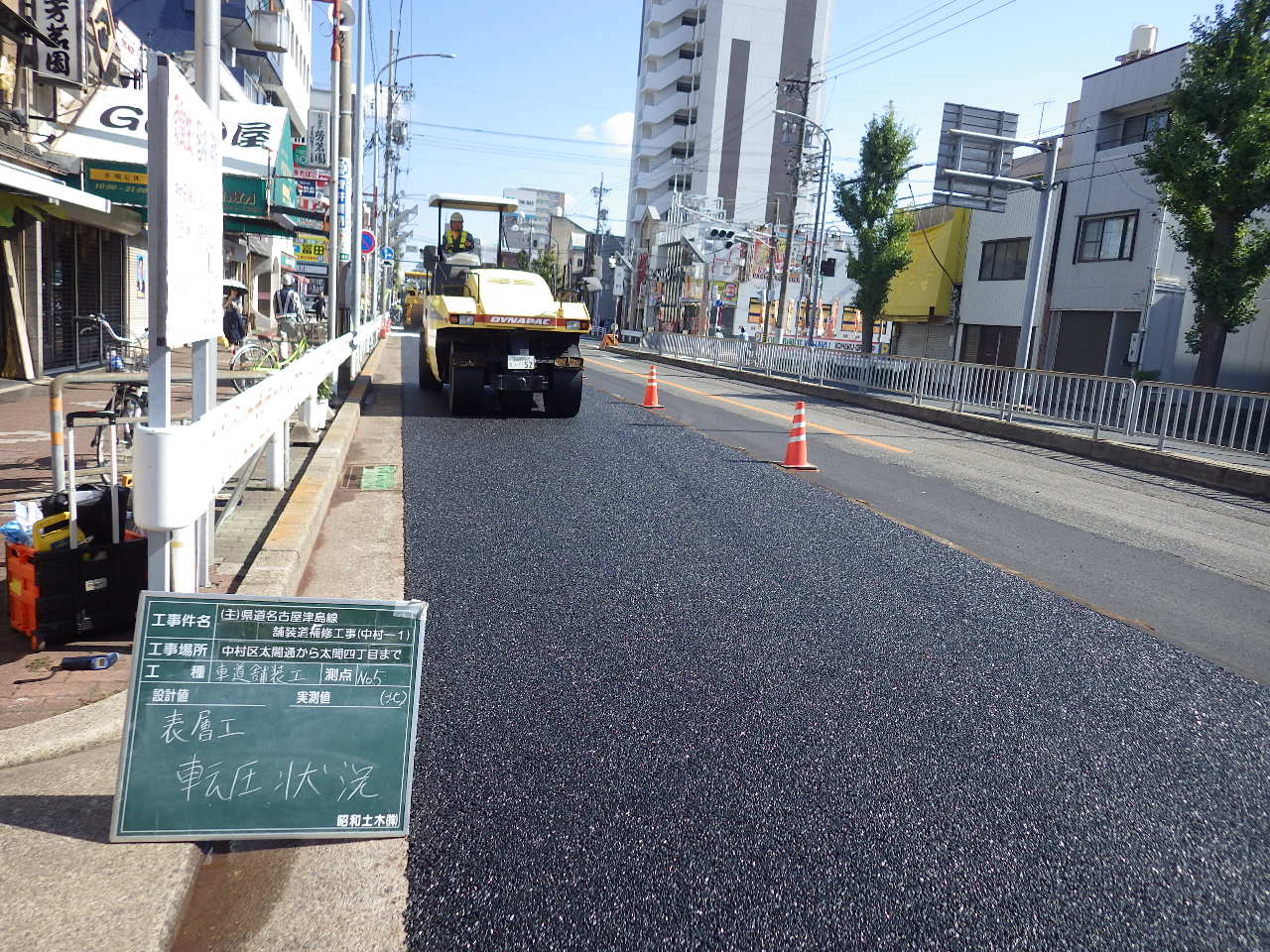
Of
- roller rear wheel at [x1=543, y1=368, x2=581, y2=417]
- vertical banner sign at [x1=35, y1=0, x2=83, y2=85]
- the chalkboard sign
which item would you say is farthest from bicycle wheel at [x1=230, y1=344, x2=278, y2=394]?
the chalkboard sign

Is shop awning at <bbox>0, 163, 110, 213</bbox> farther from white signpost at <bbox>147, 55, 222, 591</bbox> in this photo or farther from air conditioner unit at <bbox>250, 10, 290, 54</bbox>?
air conditioner unit at <bbox>250, 10, 290, 54</bbox>

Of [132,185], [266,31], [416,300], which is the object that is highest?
[266,31]

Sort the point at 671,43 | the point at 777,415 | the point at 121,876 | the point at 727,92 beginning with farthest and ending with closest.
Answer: the point at 671,43, the point at 727,92, the point at 777,415, the point at 121,876

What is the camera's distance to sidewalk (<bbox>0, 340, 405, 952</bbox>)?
7.95 ft

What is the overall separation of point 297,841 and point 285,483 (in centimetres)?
522

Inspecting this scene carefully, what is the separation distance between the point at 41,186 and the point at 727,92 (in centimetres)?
7929

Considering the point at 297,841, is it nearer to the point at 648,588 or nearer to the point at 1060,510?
the point at 648,588

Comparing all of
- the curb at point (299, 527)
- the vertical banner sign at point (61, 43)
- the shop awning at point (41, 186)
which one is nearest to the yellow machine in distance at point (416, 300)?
the shop awning at point (41, 186)

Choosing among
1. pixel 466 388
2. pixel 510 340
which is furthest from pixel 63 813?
pixel 510 340

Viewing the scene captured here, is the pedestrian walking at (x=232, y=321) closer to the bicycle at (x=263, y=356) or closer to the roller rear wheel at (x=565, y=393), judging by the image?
the bicycle at (x=263, y=356)

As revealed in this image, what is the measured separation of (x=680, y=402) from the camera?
63.3ft

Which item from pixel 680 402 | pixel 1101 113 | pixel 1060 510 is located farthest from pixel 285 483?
pixel 1101 113

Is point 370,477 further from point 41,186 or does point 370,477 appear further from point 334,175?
point 334,175

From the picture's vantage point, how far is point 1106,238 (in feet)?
93.1
